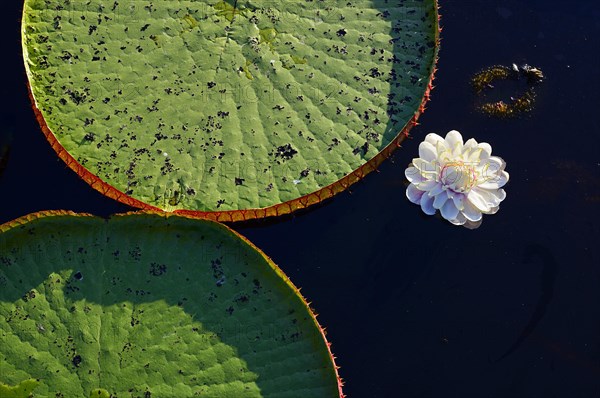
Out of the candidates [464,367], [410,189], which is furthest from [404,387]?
[410,189]

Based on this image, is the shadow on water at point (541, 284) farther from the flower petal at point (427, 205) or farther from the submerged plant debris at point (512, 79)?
the submerged plant debris at point (512, 79)

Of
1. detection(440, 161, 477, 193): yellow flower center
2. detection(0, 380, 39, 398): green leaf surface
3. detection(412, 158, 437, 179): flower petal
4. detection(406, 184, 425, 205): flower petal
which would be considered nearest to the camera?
→ detection(0, 380, 39, 398): green leaf surface

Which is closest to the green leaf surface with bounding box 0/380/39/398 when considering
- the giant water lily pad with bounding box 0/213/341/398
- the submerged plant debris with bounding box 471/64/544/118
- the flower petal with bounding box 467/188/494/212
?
the giant water lily pad with bounding box 0/213/341/398

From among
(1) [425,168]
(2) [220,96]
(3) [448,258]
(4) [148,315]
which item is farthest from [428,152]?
(4) [148,315]

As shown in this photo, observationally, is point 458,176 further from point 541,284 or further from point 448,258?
point 541,284

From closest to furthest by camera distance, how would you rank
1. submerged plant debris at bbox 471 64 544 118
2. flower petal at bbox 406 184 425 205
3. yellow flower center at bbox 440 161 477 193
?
1. yellow flower center at bbox 440 161 477 193
2. flower petal at bbox 406 184 425 205
3. submerged plant debris at bbox 471 64 544 118

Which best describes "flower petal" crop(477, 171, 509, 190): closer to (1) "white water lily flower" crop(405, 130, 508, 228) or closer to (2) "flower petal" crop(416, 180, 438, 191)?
(1) "white water lily flower" crop(405, 130, 508, 228)

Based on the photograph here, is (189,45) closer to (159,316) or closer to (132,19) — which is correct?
(132,19)
